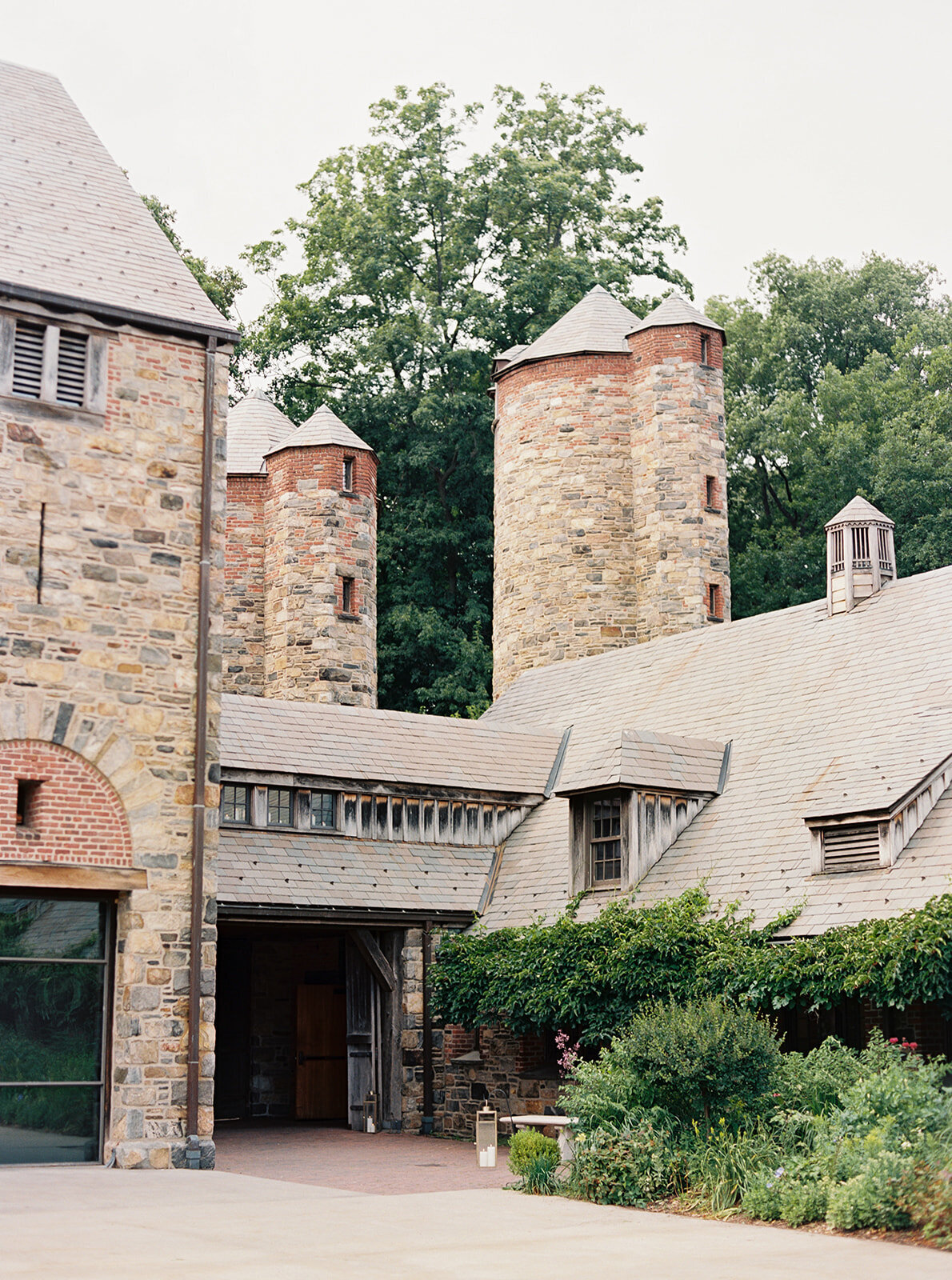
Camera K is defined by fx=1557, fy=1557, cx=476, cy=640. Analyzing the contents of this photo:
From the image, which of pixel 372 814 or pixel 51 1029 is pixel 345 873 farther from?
pixel 51 1029

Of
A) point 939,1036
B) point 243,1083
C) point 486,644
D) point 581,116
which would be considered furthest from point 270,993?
point 581,116

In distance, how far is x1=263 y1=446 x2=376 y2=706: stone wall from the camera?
29.2 metres

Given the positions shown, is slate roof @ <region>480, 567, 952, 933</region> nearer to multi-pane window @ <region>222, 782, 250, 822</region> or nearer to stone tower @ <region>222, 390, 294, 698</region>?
multi-pane window @ <region>222, 782, 250, 822</region>

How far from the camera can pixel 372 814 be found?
70.4 ft

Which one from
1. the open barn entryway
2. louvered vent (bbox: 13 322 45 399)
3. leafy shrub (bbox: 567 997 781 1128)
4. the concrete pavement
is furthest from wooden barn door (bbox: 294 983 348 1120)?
louvered vent (bbox: 13 322 45 399)

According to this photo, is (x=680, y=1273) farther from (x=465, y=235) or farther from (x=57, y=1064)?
(x=465, y=235)

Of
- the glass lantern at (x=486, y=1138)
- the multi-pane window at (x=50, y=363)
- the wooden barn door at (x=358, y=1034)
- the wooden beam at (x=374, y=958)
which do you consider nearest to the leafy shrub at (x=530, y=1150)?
the glass lantern at (x=486, y=1138)

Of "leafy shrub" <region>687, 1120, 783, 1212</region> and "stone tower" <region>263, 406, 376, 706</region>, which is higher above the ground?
"stone tower" <region>263, 406, 376, 706</region>

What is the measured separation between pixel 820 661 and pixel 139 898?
9601mm

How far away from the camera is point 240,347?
4300 centimetres

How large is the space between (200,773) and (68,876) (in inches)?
69.1

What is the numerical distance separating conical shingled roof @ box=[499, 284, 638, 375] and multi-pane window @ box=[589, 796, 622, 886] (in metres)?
12.5

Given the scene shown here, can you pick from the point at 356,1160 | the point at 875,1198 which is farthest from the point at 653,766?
the point at 875,1198

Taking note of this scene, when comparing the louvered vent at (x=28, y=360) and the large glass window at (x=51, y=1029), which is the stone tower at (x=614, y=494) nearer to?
the louvered vent at (x=28, y=360)
